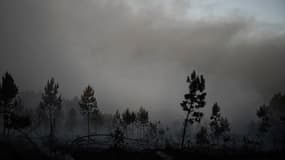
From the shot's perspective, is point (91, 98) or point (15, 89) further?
point (91, 98)

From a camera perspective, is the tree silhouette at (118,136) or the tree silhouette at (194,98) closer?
the tree silhouette at (118,136)

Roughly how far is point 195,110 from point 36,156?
25.8 metres

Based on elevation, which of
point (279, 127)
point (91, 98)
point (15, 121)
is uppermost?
point (91, 98)

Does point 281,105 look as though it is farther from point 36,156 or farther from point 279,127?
point 36,156

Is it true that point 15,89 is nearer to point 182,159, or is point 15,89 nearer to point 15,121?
point 15,121

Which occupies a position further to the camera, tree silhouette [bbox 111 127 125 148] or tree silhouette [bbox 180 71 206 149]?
tree silhouette [bbox 180 71 206 149]

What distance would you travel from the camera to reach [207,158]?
24.8m

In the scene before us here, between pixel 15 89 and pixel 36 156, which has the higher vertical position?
pixel 15 89

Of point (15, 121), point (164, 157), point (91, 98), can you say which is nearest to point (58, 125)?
point (91, 98)

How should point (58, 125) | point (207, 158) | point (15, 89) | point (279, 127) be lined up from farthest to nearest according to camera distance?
1. point (58, 125)
2. point (279, 127)
3. point (15, 89)
4. point (207, 158)

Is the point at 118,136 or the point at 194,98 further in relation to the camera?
the point at 194,98

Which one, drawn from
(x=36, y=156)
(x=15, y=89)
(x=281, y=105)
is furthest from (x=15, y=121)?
(x=281, y=105)

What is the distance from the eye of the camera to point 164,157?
23359mm

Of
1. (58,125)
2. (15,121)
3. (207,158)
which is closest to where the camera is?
(207,158)
